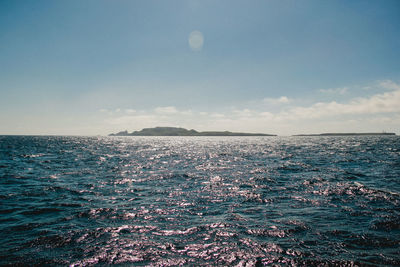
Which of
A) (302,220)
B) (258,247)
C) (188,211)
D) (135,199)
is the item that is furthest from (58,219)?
(302,220)

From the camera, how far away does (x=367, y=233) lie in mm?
10602

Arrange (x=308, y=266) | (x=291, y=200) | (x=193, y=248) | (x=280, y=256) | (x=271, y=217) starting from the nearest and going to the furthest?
(x=308, y=266) → (x=280, y=256) → (x=193, y=248) → (x=271, y=217) → (x=291, y=200)

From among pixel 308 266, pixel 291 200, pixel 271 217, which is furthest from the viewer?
pixel 291 200

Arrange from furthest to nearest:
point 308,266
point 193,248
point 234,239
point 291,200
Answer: point 291,200
point 234,239
point 193,248
point 308,266

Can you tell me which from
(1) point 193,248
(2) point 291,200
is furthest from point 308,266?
(2) point 291,200

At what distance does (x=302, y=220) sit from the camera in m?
12.5

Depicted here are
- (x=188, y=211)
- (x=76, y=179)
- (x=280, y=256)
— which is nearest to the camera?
(x=280, y=256)

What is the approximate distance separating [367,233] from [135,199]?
48.0 ft

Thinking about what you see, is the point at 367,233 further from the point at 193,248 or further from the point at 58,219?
the point at 58,219

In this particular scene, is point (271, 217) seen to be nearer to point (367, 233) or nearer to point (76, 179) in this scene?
point (367, 233)

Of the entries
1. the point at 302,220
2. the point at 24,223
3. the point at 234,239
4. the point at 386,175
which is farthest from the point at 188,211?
the point at 386,175

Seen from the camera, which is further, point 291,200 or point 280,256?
point 291,200

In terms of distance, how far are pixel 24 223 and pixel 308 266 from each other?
46.4 ft

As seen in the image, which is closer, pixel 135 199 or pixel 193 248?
pixel 193 248
